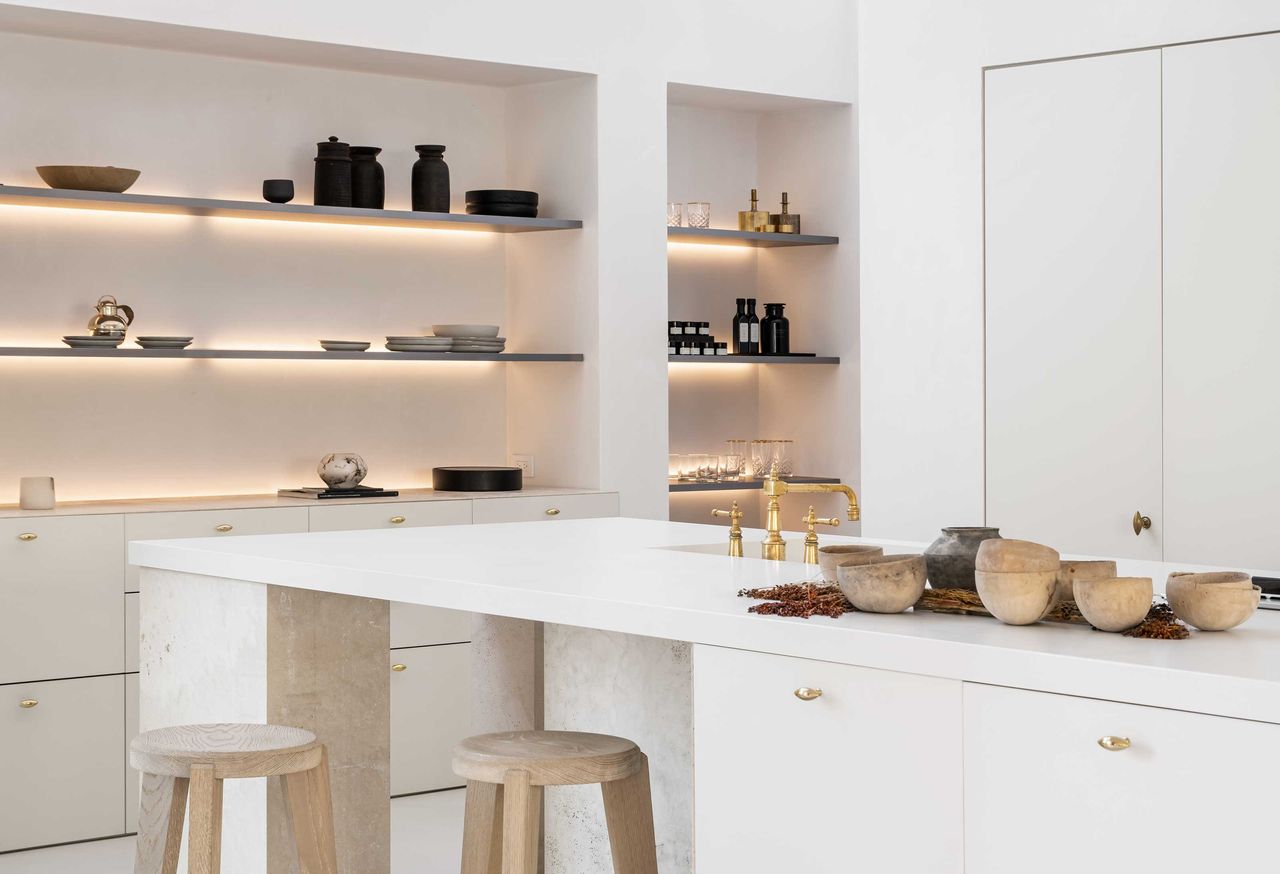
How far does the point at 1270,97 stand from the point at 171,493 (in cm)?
364

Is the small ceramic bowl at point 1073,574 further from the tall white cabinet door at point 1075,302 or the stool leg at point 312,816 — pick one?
the tall white cabinet door at point 1075,302

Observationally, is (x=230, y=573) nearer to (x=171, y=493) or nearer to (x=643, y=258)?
(x=171, y=493)

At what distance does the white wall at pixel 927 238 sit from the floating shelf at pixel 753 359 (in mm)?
1514

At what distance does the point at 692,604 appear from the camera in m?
2.36

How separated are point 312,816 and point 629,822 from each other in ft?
1.93

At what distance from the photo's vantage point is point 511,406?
6.16 metres

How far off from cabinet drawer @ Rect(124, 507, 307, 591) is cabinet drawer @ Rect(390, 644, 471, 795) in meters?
0.55

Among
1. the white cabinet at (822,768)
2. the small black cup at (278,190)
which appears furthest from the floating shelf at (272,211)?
the white cabinet at (822,768)

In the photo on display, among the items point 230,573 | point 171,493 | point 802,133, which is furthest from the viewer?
point 802,133

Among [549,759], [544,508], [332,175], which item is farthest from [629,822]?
[332,175]

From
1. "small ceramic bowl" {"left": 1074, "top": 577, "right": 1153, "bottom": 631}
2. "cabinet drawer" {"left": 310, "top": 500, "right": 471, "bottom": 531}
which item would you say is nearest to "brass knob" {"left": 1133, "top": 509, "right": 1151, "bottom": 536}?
"cabinet drawer" {"left": 310, "top": 500, "right": 471, "bottom": 531}

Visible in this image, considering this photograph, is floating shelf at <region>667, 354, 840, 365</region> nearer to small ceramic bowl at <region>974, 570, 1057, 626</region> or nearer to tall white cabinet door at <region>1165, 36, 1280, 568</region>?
tall white cabinet door at <region>1165, 36, 1280, 568</region>

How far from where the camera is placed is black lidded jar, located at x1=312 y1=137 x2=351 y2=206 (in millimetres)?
Answer: 5438

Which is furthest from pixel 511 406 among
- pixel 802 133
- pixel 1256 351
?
pixel 1256 351
